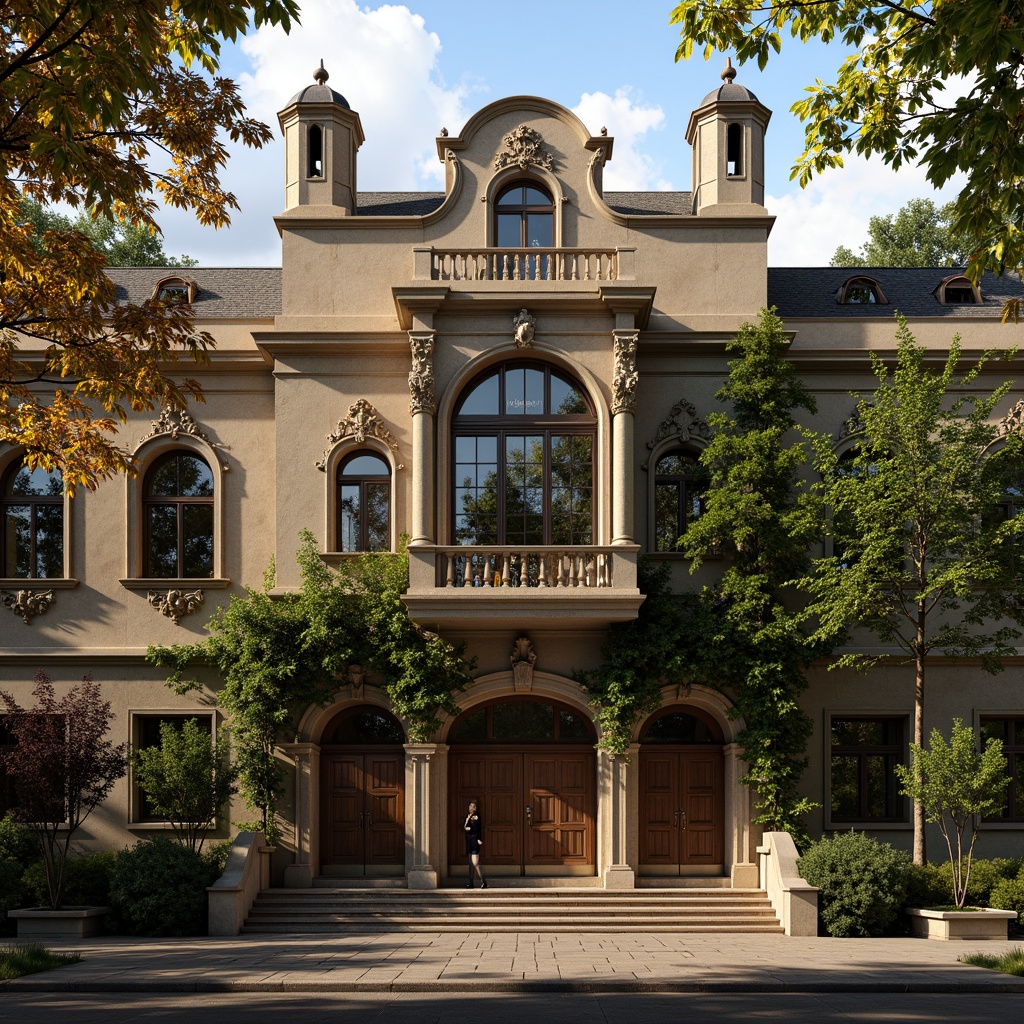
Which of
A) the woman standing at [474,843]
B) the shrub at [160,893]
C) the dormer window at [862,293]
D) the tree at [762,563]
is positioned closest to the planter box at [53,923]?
the shrub at [160,893]

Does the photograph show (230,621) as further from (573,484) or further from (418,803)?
(573,484)

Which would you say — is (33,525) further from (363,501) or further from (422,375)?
(422,375)

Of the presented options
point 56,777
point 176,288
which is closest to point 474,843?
point 56,777

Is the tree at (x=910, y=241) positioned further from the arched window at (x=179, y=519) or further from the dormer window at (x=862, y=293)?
the arched window at (x=179, y=519)

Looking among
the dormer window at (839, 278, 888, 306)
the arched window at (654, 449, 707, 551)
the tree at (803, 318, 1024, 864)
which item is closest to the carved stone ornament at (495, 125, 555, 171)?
the arched window at (654, 449, 707, 551)

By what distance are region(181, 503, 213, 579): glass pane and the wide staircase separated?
6.61 m

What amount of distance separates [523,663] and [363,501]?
4.53 m

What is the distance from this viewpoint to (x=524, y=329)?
72.3 ft

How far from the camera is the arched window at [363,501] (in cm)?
2314

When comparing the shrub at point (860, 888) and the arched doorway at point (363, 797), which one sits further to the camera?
the arched doorway at point (363, 797)

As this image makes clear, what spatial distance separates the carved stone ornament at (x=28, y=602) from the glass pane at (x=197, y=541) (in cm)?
273

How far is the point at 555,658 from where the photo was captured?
22.4 metres

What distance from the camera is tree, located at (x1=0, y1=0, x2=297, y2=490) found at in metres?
10.5

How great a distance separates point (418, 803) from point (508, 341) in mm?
8770
